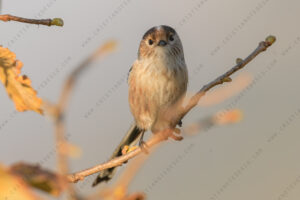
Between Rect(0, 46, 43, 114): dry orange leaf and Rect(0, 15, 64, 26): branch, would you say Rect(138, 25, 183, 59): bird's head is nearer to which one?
Rect(0, 15, 64, 26): branch

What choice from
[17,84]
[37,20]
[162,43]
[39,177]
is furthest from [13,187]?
[162,43]

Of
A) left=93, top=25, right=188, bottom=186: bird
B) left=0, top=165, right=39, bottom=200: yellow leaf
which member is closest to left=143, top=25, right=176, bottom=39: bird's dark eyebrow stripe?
left=93, top=25, right=188, bottom=186: bird

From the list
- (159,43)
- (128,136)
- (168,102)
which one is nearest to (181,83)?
(168,102)

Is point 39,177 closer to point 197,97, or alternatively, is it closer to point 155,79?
point 197,97

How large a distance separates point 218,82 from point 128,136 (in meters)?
4.28

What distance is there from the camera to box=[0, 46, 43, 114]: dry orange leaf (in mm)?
1481

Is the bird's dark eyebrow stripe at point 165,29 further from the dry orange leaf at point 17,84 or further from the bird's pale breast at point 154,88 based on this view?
the dry orange leaf at point 17,84

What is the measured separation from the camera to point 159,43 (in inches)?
234

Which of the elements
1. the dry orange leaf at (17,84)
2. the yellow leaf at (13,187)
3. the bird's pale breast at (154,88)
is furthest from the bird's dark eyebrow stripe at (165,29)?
the yellow leaf at (13,187)

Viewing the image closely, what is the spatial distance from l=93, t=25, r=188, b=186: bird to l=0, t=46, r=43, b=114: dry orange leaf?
13.3ft

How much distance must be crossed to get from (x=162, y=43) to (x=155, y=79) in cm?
54

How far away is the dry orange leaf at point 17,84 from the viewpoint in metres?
1.48

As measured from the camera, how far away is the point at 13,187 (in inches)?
35.9

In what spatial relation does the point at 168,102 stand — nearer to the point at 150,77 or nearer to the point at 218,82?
the point at 150,77
